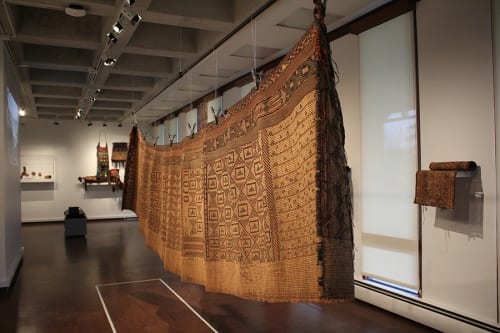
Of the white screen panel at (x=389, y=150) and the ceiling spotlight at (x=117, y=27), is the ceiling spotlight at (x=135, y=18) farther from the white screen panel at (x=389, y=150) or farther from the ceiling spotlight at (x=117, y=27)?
the white screen panel at (x=389, y=150)

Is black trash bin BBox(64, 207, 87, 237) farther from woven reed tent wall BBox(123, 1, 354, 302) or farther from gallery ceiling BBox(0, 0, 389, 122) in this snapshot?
woven reed tent wall BBox(123, 1, 354, 302)

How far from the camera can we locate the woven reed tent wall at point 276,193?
5.61 feet

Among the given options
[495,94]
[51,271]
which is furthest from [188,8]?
[51,271]

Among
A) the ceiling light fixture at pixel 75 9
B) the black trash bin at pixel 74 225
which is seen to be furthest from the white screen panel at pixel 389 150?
the black trash bin at pixel 74 225

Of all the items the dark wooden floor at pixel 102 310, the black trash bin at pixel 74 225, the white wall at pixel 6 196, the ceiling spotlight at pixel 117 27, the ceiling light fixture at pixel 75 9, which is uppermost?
the ceiling light fixture at pixel 75 9

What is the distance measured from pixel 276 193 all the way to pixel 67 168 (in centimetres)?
1157

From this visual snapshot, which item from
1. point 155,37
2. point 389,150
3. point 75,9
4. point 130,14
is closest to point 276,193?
point 389,150

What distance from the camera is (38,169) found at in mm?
11820

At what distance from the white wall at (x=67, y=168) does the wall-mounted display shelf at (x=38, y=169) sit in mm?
116

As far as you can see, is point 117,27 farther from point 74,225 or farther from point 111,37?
point 74,225

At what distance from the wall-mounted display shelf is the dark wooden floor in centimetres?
531

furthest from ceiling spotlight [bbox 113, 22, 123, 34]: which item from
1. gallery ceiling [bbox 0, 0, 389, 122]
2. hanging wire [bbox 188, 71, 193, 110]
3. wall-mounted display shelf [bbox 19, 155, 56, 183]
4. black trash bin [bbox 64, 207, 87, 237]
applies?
wall-mounted display shelf [bbox 19, 155, 56, 183]

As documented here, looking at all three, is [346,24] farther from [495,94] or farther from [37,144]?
[37,144]

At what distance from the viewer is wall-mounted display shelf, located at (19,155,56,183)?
11.6 metres
